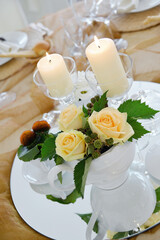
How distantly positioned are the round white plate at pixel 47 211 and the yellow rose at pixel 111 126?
8.2 inches

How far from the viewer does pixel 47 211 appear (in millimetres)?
610

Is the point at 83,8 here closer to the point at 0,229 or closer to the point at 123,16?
the point at 123,16

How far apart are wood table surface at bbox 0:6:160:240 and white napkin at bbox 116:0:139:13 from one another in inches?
0.9

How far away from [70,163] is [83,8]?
0.73 m

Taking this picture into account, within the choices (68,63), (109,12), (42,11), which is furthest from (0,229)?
(42,11)

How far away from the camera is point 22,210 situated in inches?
24.6

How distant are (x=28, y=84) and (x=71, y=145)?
21.4 inches

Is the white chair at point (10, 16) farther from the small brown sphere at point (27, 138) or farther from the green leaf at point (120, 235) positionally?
the green leaf at point (120, 235)

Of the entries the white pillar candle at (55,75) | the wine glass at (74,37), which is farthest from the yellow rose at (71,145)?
the wine glass at (74,37)

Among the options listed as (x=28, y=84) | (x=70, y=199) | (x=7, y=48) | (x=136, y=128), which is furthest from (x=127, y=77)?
(x=7, y=48)

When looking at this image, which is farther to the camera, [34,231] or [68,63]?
[68,63]

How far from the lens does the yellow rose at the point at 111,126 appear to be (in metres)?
0.43

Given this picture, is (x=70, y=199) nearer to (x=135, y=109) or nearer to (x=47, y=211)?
(x=47, y=211)

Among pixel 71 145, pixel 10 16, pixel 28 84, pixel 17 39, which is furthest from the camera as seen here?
pixel 10 16
